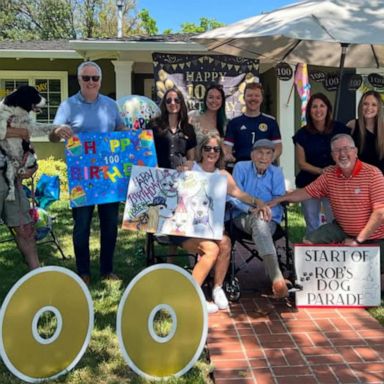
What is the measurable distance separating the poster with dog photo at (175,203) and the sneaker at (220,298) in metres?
0.46

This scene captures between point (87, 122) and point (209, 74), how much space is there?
20.0 ft

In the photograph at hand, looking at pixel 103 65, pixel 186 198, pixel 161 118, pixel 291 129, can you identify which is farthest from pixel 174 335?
pixel 103 65

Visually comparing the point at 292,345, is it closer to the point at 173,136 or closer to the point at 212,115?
the point at 173,136

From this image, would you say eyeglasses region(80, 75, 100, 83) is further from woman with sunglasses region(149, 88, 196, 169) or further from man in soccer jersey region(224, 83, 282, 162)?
man in soccer jersey region(224, 83, 282, 162)

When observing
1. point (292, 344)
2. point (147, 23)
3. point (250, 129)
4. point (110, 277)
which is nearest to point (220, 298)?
point (292, 344)

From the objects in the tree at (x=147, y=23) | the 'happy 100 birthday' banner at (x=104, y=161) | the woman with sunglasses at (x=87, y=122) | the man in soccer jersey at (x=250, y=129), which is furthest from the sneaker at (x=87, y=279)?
the tree at (x=147, y=23)

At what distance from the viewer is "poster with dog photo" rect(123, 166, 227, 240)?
4.16 metres

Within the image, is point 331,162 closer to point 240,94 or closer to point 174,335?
point 174,335

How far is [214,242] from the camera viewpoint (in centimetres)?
420

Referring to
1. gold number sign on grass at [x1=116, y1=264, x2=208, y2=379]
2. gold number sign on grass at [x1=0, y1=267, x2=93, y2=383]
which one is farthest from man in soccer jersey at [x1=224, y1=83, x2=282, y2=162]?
gold number sign on grass at [x1=0, y1=267, x2=93, y2=383]

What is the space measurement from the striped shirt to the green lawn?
2.41 feet

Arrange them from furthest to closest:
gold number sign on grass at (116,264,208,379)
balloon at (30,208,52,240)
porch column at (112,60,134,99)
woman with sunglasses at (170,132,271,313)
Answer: porch column at (112,60,134,99), balloon at (30,208,52,240), woman with sunglasses at (170,132,271,313), gold number sign on grass at (116,264,208,379)

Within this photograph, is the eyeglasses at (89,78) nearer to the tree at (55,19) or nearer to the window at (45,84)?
the window at (45,84)

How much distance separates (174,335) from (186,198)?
1426 millimetres
